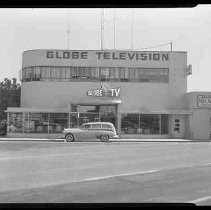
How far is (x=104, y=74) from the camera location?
50.4 meters

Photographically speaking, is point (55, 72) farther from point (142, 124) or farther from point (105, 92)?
point (142, 124)

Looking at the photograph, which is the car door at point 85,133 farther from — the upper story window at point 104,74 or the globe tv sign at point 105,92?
the upper story window at point 104,74

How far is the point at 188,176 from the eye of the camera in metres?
15.3

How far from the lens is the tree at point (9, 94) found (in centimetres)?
5888

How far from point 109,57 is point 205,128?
1148 centimetres

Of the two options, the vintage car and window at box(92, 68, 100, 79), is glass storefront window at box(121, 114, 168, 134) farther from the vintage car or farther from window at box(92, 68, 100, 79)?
the vintage car

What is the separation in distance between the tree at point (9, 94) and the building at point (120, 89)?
8254 millimetres

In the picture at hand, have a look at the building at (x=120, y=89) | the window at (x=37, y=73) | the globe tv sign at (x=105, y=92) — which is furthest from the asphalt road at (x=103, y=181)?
the window at (x=37, y=73)

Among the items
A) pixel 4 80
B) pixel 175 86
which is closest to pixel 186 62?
pixel 175 86

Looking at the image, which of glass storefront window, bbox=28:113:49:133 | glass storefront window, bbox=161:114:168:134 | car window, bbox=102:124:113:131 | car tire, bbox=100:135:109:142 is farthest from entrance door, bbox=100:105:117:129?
car tire, bbox=100:135:109:142

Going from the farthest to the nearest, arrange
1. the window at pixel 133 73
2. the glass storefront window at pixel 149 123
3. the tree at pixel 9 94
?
the tree at pixel 9 94, the window at pixel 133 73, the glass storefront window at pixel 149 123

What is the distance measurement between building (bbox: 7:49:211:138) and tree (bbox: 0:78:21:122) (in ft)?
27.1

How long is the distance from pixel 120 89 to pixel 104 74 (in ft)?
7.16

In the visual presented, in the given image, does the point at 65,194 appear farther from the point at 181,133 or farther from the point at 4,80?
the point at 4,80
